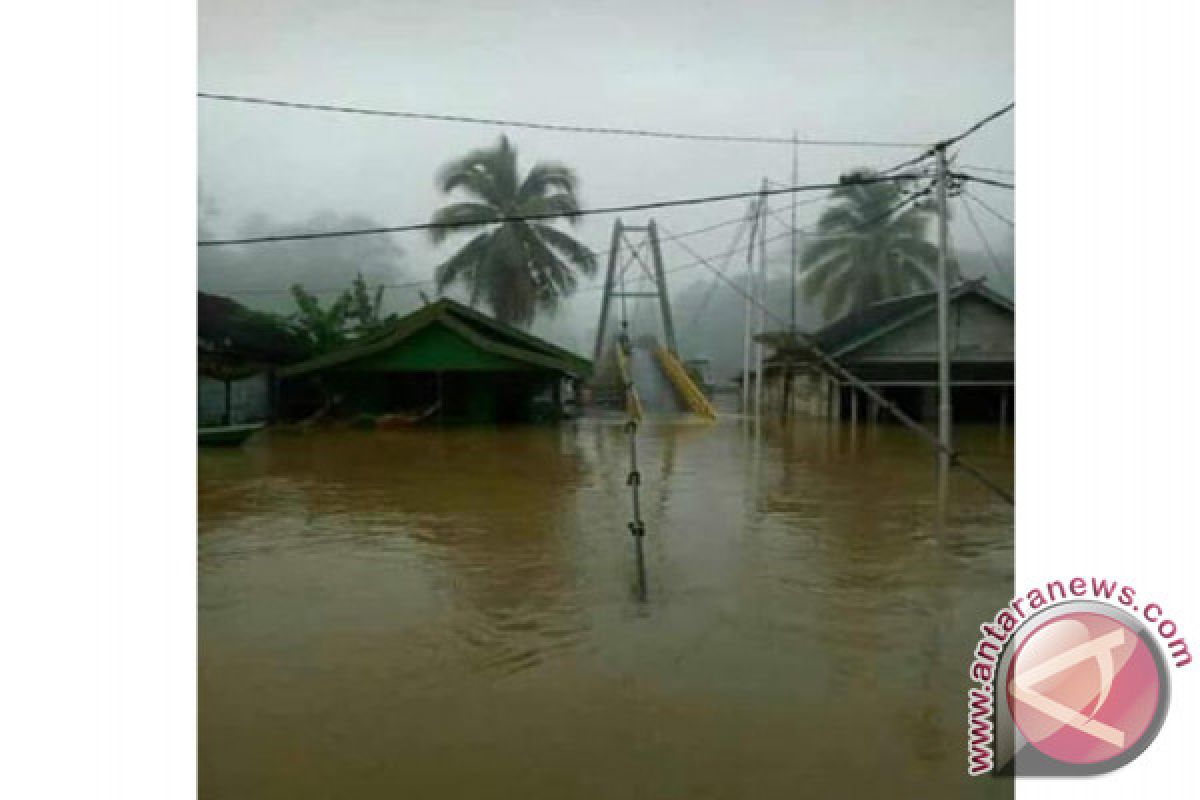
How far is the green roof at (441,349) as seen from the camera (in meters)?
8.36

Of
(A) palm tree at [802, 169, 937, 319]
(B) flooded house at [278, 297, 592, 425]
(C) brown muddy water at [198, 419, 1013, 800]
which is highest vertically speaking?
(A) palm tree at [802, 169, 937, 319]

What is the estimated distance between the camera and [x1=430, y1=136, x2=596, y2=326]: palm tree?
33.4 ft

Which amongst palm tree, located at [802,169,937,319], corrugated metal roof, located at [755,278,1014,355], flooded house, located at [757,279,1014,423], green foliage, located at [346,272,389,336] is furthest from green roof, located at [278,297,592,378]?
palm tree, located at [802,169,937,319]

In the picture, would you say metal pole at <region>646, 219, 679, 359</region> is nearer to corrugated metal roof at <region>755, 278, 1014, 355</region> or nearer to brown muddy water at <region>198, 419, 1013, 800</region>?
corrugated metal roof at <region>755, 278, 1014, 355</region>

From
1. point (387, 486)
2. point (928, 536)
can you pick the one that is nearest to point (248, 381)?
point (387, 486)

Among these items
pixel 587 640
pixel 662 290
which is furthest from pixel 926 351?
pixel 587 640

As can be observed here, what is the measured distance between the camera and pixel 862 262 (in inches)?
504

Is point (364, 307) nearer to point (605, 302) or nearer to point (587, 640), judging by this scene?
point (605, 302)

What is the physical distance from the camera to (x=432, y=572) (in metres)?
3.66

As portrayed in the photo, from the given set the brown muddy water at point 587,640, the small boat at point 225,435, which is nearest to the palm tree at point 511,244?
the small boat at point 225,435

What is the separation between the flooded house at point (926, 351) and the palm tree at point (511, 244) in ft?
8.17

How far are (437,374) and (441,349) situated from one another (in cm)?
61

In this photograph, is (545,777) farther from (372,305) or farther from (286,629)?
(372,305)

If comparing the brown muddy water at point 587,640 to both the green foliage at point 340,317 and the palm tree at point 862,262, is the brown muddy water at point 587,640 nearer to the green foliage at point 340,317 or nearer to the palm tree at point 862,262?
the green foliage at point 340,317
